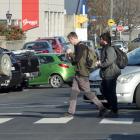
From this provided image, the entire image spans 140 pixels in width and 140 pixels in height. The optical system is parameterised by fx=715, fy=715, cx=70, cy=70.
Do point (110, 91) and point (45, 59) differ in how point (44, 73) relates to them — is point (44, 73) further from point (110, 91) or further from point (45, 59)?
point (110, 91)

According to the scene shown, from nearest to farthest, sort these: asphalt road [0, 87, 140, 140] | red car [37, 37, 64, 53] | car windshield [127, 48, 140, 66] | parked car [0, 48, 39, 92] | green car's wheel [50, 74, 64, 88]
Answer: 1. asphalt road [0, 87, 140, 140]
2. car windshield [127, 48, 140, 66]
3. parked car [0, 48, 39, 92]
4. green car's wheel [50, 74, 64, 88]
5. red car [37, 37, 64, 53]

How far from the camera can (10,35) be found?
172 ft

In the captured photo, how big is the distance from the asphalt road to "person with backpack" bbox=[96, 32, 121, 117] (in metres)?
0.40

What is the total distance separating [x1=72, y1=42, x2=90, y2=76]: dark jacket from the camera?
15.1 m

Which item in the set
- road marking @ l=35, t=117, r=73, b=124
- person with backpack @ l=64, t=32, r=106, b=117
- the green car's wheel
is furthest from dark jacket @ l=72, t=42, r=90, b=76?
the green car's wheel

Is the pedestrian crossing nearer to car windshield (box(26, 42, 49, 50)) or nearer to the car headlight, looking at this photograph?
the car headlight

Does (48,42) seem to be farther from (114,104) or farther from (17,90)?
(114,104)

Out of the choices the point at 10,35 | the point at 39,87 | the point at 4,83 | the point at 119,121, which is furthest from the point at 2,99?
the point at 10,35

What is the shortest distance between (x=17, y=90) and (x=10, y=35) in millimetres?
24725

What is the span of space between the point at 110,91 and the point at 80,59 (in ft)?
3.11

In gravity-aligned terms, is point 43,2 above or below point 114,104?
above

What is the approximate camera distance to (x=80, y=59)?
15141 millimetres

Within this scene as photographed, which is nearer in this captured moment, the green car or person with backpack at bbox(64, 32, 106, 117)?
person with backpack at bbox(64, 32, 106, 117)

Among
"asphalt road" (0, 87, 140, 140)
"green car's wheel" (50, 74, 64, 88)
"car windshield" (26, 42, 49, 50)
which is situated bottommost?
"asphalt road" (0, 87, 140, 140)
